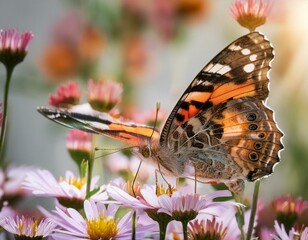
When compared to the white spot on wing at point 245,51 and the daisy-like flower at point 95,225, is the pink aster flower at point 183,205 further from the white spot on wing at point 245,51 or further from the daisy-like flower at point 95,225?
the white spot on wing at point 245,51

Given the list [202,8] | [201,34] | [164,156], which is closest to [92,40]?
[202,8]

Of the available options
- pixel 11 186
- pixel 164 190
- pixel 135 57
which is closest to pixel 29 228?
pixel 164 190

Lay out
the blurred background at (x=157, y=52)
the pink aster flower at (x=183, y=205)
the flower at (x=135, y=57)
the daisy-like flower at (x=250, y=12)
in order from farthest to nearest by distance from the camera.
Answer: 1. the flower at (x=135, y=57)
2. the blurred background at (x=157, y=52)
3. the daisy-like flower at (x=250, y=12)
4. the pink aster flower at (x=183, y=205)

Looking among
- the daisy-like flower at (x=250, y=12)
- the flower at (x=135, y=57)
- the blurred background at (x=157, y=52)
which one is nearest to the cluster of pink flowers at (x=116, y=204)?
the daisy-like flower at (x=250, y=12)

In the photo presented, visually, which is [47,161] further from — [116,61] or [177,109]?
[177,109]

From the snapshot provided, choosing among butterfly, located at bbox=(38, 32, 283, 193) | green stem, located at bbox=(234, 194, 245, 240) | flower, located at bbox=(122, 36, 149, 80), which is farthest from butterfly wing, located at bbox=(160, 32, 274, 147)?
flower, located at bbox=(122, 36, 149, 80)

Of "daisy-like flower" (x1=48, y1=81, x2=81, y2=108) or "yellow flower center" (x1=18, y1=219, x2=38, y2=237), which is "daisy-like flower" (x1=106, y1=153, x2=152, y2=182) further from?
"yellow flower center" (x1=18, y1=219, x2=38, y2=237)
